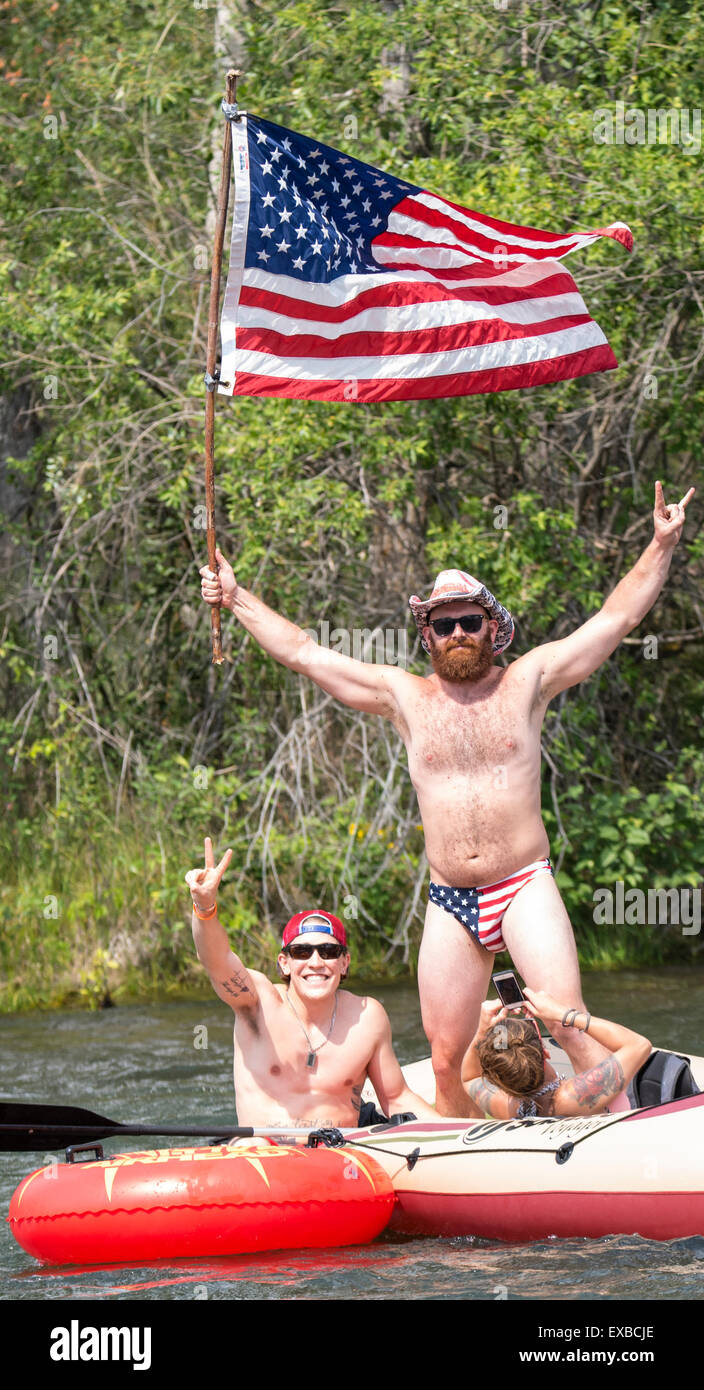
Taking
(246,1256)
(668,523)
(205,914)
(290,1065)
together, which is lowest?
(246,1256)

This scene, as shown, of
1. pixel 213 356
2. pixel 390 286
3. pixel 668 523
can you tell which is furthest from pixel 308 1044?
pixel 390 286

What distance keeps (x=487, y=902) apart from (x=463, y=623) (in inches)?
38.2

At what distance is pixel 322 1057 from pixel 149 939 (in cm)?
552

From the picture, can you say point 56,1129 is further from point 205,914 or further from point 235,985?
point 205,914

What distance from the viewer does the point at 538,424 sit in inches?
449

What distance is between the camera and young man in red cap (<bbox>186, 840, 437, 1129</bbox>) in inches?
242

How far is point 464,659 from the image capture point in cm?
600

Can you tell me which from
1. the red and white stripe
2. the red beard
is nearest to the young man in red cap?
the red and white stripe

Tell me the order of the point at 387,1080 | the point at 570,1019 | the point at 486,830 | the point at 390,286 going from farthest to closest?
the point at 390,286
the point at 387,1080
the point at 486,830
the point at 570,1019

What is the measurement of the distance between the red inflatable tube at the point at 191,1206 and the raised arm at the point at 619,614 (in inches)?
72.1

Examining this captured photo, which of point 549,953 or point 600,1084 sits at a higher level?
point 549,953

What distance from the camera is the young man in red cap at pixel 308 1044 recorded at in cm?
616
